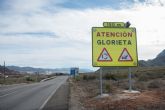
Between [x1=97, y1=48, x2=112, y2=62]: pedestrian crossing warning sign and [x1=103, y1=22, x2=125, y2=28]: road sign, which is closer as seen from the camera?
[x1=97, y1=48, x2=112, y2=62]: pedestrian crossing warning sign

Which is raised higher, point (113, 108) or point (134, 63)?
point (134, 63)

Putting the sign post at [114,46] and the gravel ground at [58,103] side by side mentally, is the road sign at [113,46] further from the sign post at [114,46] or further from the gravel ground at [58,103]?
the gravel ground at [58,103]

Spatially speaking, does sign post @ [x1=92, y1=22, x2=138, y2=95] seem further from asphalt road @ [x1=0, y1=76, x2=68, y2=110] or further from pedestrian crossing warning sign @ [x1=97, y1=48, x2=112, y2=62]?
asphalt road @ [x1=0, y1=76, x2=68, y2=110]

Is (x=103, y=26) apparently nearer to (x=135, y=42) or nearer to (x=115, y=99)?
(x=135, y=42)

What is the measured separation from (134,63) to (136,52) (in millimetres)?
670

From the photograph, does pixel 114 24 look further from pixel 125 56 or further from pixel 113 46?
pixel 125 56

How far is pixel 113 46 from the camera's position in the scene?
2420cm

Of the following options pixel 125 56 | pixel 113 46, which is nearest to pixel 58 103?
pixel 113 46

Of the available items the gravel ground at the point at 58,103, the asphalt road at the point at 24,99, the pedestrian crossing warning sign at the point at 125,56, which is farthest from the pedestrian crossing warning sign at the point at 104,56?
the asphalt road at the point at 24,99

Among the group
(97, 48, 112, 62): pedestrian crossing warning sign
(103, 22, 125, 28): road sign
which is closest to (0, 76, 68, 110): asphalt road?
(97, 48, 112, 62): pedestrian crossing warning sign

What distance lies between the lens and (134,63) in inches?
965

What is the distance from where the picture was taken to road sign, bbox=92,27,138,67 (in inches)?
947

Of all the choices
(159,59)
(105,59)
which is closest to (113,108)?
(105,59)

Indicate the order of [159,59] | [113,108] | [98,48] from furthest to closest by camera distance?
1. [159,59]
2. [98,48]
3. [113,108]
